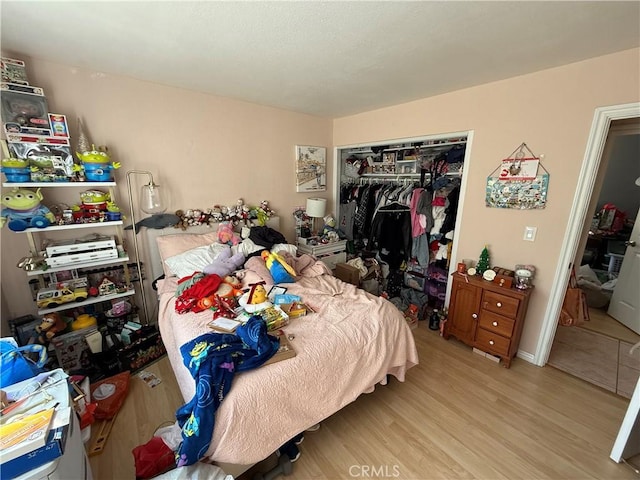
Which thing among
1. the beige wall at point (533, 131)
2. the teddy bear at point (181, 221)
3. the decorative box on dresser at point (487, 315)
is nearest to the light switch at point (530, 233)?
the beige wall at point (533, 131)

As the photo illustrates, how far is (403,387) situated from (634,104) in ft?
8.13

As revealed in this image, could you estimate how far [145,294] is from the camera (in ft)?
8.22

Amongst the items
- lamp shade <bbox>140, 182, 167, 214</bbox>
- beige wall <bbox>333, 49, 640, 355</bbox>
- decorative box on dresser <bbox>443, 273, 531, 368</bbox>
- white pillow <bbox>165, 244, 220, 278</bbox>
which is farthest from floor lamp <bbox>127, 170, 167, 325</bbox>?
decorative box on dresser <bbox>443, 273, 531, 368</bbox>

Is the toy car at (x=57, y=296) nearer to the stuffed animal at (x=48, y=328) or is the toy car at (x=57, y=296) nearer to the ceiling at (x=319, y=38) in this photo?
the stuffed animal at (x=48, y=328)

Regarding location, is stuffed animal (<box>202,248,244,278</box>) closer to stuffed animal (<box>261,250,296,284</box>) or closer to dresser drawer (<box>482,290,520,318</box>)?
stuffed animal (<box>261,250,296,284</box>)

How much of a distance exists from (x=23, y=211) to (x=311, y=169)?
276cm

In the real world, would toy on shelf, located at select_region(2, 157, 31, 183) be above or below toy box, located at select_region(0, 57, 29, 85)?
below

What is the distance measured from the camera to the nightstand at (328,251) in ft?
10.8

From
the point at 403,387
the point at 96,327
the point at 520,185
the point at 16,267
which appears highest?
the point at 520,185

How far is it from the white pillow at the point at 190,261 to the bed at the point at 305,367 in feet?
0.38

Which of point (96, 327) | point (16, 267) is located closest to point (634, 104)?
point (96, 327)

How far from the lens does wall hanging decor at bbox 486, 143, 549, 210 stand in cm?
205

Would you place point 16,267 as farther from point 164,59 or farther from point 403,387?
point 403,387

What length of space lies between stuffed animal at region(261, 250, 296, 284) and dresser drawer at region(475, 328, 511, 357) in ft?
5.85
